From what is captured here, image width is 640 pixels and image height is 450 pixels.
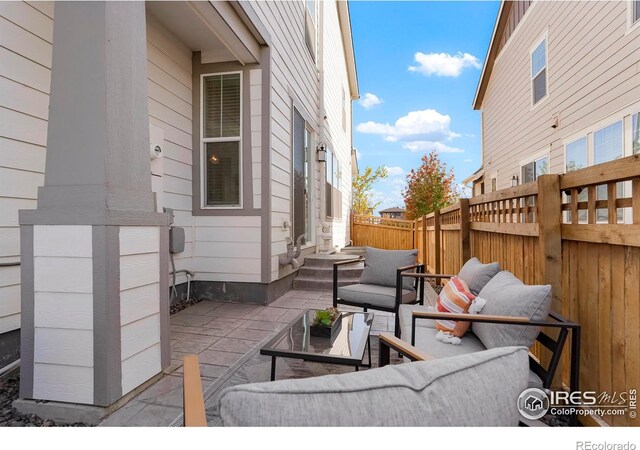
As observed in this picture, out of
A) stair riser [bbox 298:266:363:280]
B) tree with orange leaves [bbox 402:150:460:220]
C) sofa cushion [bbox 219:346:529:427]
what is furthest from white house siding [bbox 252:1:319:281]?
tree with orange leaves [bbox 402:150:460:220]

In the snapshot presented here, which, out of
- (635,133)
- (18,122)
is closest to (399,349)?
(18,122)

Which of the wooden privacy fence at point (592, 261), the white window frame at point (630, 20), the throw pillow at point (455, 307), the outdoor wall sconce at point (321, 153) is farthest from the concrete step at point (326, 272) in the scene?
the white window frame at point (630, 20)

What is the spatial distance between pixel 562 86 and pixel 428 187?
30.4 feet

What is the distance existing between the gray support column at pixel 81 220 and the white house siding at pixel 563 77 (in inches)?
216

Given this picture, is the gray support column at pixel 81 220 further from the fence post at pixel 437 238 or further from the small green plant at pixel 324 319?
the fence post at pixel 437 238

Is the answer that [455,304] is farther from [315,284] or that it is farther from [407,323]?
[315,284]

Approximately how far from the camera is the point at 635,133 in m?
4.22

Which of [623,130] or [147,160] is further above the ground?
[623,130]

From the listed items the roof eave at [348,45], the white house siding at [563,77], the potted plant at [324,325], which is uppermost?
the roof eave at [348,45]

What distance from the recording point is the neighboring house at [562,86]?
4.42m

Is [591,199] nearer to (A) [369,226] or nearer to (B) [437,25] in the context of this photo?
(B) [437,25]

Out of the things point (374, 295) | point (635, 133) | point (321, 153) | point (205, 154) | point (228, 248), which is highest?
point (321, 153)

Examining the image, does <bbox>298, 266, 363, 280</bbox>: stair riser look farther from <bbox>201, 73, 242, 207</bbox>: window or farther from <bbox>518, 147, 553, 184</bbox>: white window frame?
<bbox>518, 147, 553, 184</bbox>: white window frame

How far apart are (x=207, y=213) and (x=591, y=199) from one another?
3928mm
